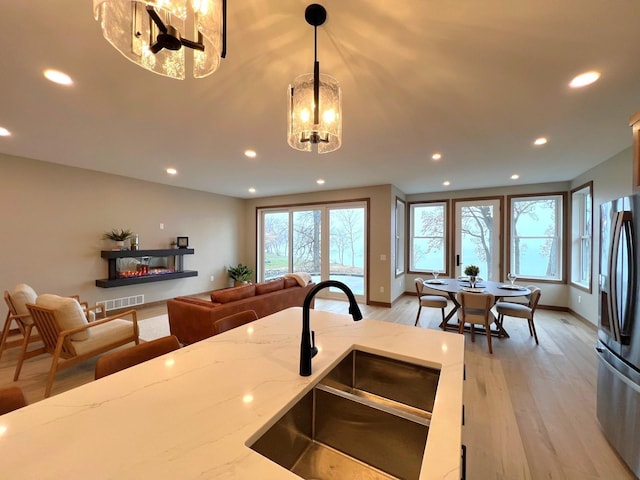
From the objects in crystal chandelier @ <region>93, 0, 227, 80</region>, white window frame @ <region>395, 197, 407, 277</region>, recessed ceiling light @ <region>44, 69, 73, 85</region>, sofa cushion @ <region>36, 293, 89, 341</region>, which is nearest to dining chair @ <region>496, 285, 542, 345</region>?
white window frame @ <region>395, 197, 407, 277</region>

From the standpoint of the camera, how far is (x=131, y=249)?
500 cm

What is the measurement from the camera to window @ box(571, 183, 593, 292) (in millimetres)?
4406

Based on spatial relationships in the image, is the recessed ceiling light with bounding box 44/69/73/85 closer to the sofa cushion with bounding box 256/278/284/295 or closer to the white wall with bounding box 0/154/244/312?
the sofa cushion with bounding box 256/278/284/295

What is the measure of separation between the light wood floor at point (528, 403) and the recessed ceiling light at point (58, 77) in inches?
104

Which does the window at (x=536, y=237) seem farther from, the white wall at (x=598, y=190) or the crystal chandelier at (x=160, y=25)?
the crystal chandelier at (x=160, y=25)

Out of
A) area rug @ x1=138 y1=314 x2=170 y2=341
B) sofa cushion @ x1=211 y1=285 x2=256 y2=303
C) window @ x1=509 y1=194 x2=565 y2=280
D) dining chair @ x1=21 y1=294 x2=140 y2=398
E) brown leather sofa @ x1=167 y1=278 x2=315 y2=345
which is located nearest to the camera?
dining chair @ x1=21 y1=294 x2=140 y2=398

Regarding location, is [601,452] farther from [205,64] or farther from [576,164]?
[576,164]

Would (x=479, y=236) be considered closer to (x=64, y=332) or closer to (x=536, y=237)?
(x=536, y=237)

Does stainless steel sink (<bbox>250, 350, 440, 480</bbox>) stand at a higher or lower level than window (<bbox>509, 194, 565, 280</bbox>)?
lower

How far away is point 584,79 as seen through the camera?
1.92 metres

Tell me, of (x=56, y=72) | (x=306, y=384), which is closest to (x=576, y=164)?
(x=306, y=384)

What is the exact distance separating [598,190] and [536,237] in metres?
1.61

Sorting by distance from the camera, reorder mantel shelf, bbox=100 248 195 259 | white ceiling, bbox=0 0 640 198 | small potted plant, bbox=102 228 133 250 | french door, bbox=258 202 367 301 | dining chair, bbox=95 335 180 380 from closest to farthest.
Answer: dining chair, bbox=95 335 180 380, white ceiling, bbox=0 0 640 198, mantel shelf, bbox=100 248 195 259, small potted plant, bbox=102 228 133 250, french door, bbox=258 202 367 301

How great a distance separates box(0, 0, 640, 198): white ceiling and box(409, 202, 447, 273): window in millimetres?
2574
